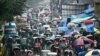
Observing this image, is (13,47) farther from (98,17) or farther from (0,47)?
(98,17)

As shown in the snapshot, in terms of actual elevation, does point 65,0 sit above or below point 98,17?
below

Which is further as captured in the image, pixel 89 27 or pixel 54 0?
pixel 54 0

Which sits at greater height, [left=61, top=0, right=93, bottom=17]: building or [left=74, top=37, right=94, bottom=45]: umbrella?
[left=74, top=37, right=94, bottom=45]: umbrella

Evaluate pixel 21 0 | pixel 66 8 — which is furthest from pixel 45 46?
pixel 66 8

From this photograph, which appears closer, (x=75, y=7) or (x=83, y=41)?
(x=83, y=41)

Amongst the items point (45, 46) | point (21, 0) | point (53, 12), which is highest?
point (21, 0)

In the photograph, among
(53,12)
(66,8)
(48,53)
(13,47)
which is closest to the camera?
(48,53)

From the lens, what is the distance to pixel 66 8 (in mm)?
46469

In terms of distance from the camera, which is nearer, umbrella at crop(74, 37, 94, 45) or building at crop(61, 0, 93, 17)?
umbrella at crop(74, 37, 94, 45)

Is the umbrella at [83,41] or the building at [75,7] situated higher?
the umbrella at [83,41]

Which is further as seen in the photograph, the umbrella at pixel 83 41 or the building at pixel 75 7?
the building at pixel 75 7

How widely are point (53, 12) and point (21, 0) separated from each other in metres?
29.7

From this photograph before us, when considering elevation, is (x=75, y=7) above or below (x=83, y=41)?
below

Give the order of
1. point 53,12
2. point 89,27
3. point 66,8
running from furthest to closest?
point 53,12, point 66,8, point 89,27
